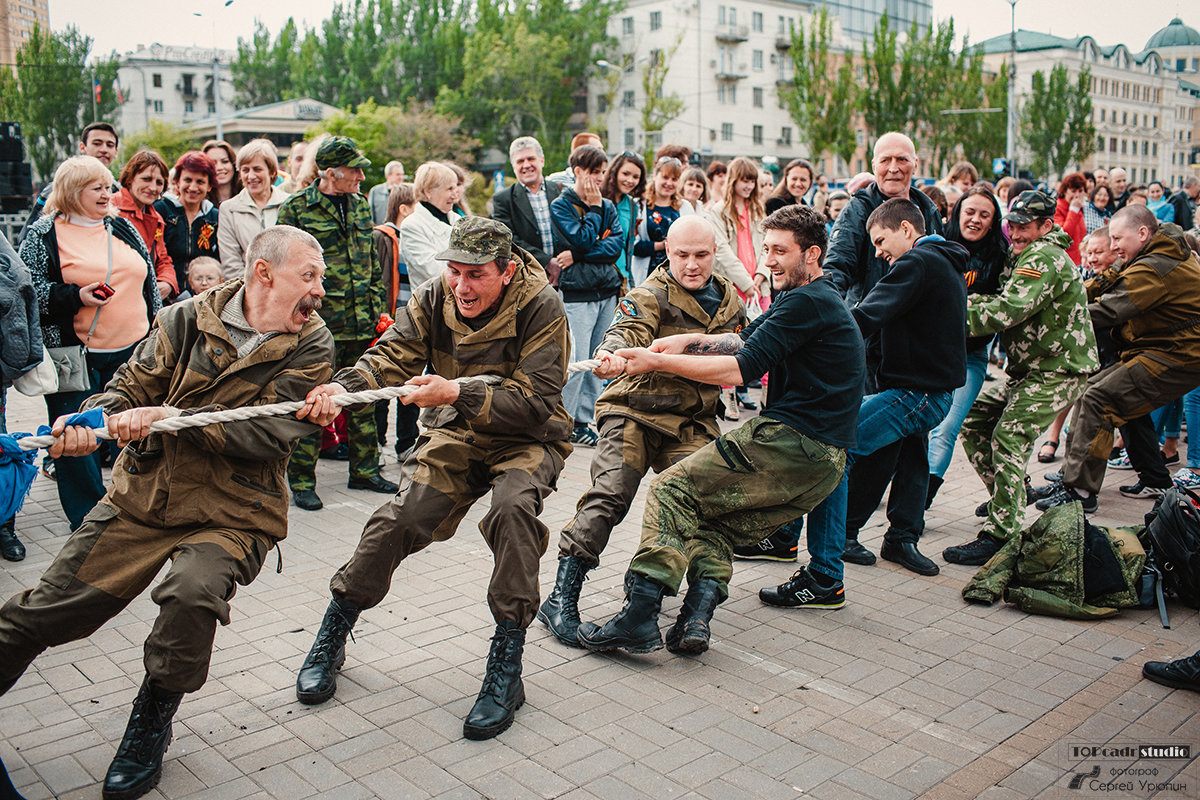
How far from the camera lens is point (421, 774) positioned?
11.3 ft

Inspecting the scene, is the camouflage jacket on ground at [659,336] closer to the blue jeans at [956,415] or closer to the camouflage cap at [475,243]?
the camouflage cap at [475,243]

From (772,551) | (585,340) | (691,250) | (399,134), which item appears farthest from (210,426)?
(399,134)

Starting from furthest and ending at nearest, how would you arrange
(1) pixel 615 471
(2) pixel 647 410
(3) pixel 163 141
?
(3) pixel 163 141 → (2) pixel 647 410 → (1) pixel 615 471

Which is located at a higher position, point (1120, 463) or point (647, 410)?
point (647, 410)

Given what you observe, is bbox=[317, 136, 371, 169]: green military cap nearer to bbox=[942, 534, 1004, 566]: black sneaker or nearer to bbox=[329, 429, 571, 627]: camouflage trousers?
bbox=[329, 429, 571, 627]: camouflage trousers

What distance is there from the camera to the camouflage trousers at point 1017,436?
229 inches

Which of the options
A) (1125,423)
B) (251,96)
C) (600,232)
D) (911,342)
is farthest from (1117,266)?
(251,96)

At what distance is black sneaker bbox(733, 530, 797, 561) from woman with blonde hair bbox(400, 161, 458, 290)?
3.08 metres

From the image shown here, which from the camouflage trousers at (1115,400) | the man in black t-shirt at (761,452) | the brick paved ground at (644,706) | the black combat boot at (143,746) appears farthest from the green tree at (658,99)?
the black combat boot at (143,746)

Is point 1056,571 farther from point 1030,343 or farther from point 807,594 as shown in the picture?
point 1030,343

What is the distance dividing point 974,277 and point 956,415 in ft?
2.94

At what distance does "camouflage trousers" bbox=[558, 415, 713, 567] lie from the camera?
15.6ft

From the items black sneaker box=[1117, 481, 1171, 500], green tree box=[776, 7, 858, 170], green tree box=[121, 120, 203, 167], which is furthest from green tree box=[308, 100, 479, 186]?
black sneaker box=[1117, 481, 1171, 500]

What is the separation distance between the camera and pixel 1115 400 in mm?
6496
